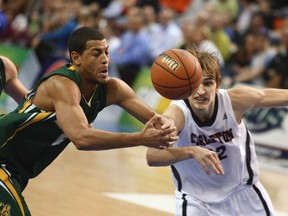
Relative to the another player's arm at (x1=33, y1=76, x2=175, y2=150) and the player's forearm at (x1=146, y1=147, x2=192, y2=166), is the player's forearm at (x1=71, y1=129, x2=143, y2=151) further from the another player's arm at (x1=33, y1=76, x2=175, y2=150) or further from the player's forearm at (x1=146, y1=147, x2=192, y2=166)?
the player's forearm at (x1=146, y1=147, x2=192, y2=166)

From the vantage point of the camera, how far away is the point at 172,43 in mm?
14500

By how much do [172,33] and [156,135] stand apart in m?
10.2

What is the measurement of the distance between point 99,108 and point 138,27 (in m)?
9.76

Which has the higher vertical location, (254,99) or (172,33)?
(254,99)

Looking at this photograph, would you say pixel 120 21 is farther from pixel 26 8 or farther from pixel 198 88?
pixel 198 88

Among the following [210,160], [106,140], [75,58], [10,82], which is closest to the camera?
[106,140]

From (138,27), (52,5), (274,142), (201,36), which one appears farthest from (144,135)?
(52,5)

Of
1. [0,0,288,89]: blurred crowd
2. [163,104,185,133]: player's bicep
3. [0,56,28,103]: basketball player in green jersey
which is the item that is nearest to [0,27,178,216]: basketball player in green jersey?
[163,104,185,133]: player's bicep

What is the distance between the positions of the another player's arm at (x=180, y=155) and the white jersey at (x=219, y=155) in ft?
0.25

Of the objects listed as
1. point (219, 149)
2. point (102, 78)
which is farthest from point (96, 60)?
point (219, 149)

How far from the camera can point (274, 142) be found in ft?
37.8

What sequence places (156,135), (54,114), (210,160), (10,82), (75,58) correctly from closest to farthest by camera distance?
(156,135) < (210,160) < (54,114) < (75,58) < (10,82)

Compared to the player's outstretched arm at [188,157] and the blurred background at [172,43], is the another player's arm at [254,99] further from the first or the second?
the blurred background at [172,43]

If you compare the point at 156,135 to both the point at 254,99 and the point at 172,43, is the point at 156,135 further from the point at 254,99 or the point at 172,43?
the point at 172,43
